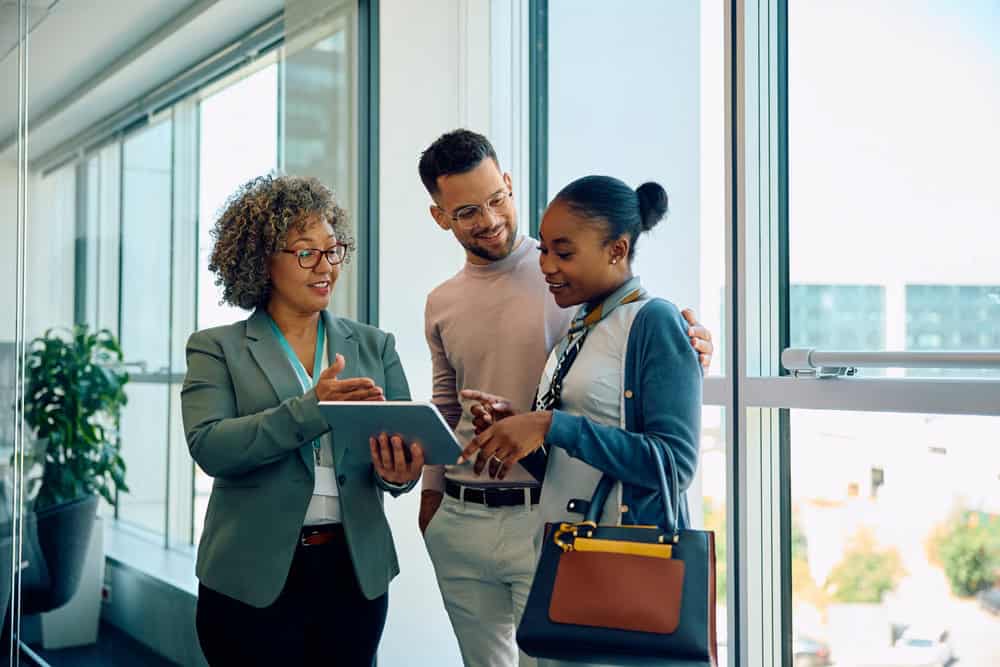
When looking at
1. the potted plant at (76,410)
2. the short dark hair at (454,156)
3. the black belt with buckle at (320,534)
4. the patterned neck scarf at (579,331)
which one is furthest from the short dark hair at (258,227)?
the potted plant at (76,410)

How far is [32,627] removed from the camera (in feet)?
9.64

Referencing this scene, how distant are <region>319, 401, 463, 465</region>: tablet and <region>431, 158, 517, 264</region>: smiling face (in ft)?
1.57

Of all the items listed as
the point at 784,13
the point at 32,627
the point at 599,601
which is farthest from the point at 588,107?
the point at 32,627

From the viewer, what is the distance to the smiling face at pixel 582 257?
1.72 m

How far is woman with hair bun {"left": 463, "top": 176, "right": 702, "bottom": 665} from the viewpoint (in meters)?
1.59

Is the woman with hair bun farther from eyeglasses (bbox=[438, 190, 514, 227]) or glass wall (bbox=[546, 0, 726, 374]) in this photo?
glass wall (bbox=[546, 0, 726, 374])

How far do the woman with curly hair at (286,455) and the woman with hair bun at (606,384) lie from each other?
275 mm

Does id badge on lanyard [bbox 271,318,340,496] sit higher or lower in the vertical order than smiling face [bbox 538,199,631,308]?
lower

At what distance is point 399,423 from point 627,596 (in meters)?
0.50

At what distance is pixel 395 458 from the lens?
1830mm

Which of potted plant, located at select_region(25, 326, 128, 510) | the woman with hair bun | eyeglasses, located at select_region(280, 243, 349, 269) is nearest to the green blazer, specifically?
eyeglasses, located at select_region(280, 243, 349, 269)

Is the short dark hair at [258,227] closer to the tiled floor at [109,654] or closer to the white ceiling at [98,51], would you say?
the white ceiling at [98,51]

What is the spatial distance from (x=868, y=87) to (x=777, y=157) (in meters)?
0.24

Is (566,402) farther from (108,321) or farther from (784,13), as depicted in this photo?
(108,321)
